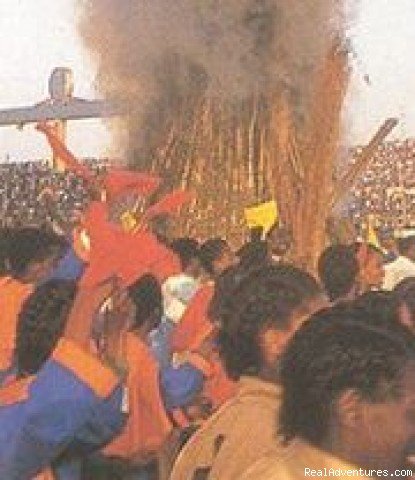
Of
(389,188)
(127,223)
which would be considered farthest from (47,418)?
(389,188)

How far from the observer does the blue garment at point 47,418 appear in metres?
3.26

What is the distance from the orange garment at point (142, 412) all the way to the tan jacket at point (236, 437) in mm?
1104

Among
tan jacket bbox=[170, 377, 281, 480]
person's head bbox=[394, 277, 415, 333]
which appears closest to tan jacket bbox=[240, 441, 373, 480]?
tan jacket bbox=[170, 377, 281, 480]

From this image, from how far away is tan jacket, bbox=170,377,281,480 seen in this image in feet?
11.0

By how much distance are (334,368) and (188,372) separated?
2086 millimetres

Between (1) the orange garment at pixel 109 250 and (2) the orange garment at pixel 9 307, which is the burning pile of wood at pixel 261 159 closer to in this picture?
(2) the orange garment at pixel 9 307

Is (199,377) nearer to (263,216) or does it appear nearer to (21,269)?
(21,269)

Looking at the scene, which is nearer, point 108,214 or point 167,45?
point 108,214

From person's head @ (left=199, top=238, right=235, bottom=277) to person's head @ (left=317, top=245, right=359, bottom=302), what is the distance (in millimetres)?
1431

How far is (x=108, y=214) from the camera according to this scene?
309cm

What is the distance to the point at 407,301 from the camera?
193 inches

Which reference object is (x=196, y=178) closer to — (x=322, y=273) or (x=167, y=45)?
(x=167, y=45)

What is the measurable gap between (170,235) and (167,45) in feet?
6.39

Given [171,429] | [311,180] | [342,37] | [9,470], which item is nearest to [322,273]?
[171,429]
